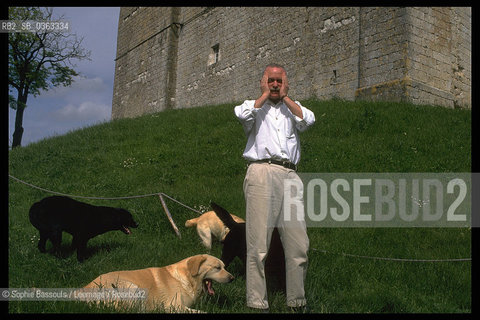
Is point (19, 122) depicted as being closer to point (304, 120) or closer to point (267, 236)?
point (304, 120)

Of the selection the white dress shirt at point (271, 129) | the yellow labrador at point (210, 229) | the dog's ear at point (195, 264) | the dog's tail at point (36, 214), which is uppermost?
the white dress shirt at point (271, 129)

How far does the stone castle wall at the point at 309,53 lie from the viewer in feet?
42.1

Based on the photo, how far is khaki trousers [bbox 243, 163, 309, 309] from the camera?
11.8 feet

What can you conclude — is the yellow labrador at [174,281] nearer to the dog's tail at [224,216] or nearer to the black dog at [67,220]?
the dog's tail at [224,216]

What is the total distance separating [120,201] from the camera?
7500 mm

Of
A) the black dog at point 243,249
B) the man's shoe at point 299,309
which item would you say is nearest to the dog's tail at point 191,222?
the black dog at point 243,249

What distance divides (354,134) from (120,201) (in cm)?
523

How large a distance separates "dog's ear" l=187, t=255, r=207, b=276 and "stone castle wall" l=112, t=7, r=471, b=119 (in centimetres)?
1002

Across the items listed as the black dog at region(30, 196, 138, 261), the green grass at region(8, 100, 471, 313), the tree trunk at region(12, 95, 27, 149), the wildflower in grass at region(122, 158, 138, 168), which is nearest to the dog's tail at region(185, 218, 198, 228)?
the green grass at region(8, 100, 471, 313)

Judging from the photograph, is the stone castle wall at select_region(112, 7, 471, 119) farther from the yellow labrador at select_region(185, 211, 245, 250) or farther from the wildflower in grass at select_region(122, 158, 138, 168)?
the yellow labrador at select_region(185, 211, 245, 250)

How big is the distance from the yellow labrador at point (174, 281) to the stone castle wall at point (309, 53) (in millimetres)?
10027
